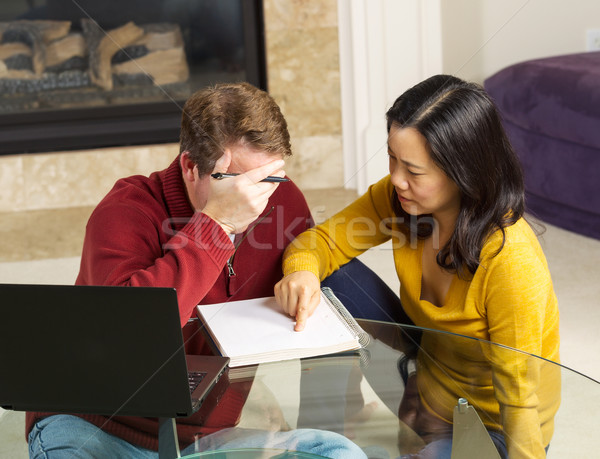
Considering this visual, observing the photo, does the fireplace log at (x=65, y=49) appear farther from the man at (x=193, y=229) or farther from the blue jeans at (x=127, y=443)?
the blue jeans at (x=127, y=443)

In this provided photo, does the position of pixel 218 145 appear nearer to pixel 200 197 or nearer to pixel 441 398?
pixel 200 197

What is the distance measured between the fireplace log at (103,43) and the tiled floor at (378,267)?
534mm

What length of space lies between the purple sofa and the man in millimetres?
1511

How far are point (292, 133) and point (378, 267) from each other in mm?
835

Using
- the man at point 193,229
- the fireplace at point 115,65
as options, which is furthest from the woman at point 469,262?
the fireplace at point 115,65

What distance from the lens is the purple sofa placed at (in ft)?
8.11

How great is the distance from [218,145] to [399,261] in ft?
1.24

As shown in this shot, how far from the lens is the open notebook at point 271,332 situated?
106 centimetres

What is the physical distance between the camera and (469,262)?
1.17 m

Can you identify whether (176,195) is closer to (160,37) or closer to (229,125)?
(229,125)

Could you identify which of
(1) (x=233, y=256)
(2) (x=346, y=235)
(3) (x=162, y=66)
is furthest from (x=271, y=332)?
(3) (x=162, y=66)

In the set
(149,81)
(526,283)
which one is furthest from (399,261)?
(149,81)

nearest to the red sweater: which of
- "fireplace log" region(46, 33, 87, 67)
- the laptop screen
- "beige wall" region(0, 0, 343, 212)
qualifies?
the laptop screen

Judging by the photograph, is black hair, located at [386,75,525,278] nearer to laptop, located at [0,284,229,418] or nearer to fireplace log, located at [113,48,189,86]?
laptop, located at [0,284,229,418]
